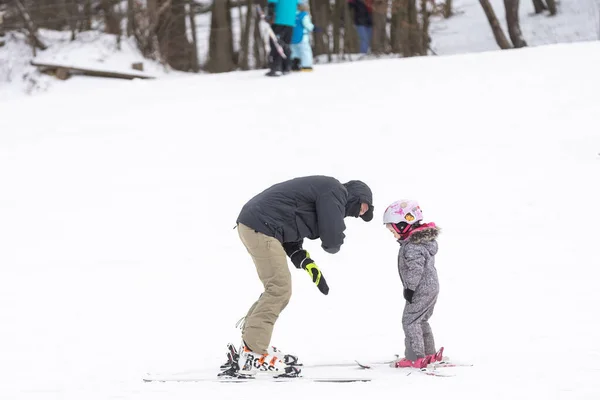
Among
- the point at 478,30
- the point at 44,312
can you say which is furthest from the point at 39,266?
the point at 478,30

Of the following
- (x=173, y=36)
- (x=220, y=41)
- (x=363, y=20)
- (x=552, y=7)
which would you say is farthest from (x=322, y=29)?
(x=552, y=7)

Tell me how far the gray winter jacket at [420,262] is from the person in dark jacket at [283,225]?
0.34m

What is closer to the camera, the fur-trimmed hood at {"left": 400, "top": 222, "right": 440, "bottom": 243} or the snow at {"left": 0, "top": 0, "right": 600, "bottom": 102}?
the fur-trimmed hood at {"left": 400, "top": 222, "right": 440, "bottom": 243}

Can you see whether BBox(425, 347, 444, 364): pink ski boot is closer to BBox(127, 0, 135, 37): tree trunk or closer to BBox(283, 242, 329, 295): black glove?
BBox(283, 242, 329, 295): black glove

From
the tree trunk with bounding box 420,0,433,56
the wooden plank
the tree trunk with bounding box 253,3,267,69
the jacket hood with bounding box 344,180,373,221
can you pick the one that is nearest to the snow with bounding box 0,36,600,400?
the jacket hood with bounding box 344,180,373,221

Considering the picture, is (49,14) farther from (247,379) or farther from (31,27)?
(247,379)

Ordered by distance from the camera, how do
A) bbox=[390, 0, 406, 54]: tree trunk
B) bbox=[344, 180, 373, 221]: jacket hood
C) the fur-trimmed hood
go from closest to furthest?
bbox=[344, 180, 373, 221]: jacket hood → the fur-trimmed hood → bbox=[390, 0, 406, 54]: tree trunk

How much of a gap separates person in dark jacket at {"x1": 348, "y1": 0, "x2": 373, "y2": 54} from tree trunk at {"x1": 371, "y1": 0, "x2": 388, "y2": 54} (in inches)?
4.6

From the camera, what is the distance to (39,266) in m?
8.77

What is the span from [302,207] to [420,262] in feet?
2.57

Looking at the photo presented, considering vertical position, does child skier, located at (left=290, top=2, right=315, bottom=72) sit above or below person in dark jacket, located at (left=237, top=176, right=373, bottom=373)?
above

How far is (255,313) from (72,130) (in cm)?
858

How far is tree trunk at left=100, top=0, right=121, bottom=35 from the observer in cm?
2030

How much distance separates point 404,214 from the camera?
5.73m
